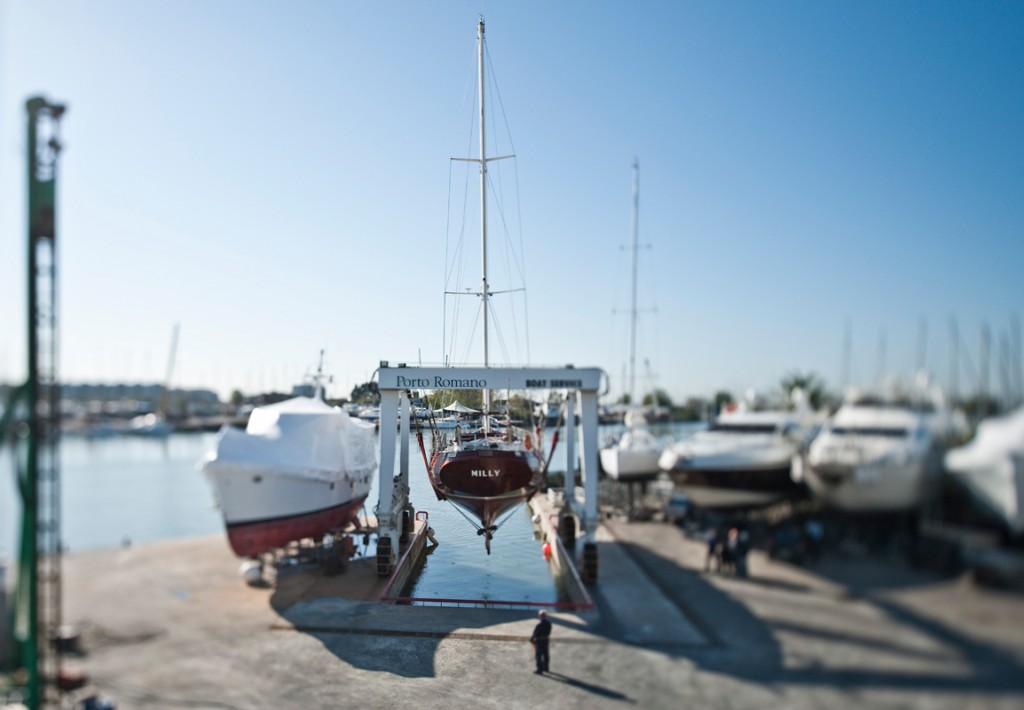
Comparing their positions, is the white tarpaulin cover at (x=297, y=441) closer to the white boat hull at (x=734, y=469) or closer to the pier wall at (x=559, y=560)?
the pier wall at (x=559, y=560)

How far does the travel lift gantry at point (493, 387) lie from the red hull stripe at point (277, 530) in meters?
0.87

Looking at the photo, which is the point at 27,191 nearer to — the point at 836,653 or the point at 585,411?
the point at 585,411

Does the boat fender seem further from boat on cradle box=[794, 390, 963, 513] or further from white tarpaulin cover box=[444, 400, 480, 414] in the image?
boat on cradle box=[794, 390, 963, 513]

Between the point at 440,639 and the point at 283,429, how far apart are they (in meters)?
2.24

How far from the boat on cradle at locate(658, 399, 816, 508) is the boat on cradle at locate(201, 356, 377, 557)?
2757mm

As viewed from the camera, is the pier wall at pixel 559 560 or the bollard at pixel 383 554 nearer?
the pier wall at pixel 559 560

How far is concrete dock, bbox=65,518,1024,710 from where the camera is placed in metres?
3.08

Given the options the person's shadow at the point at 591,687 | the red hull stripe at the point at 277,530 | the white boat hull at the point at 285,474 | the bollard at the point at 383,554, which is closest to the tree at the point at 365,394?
the white boat hull at the point at 285,474

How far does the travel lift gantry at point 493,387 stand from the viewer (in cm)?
558

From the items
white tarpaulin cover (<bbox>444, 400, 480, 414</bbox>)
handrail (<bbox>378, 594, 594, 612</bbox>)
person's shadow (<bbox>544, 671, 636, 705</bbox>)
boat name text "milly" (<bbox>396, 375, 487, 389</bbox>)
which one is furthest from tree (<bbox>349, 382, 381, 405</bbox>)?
person's shadow (<bbox>544, 671, 636, 705</bbox>)

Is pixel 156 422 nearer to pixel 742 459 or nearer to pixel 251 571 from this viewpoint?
pixel 251 571

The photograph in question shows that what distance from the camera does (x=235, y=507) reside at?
4.55 m

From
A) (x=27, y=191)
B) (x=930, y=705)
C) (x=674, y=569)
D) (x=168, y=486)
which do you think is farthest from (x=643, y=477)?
(x=27, y=191)

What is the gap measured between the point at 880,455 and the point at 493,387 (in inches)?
143
